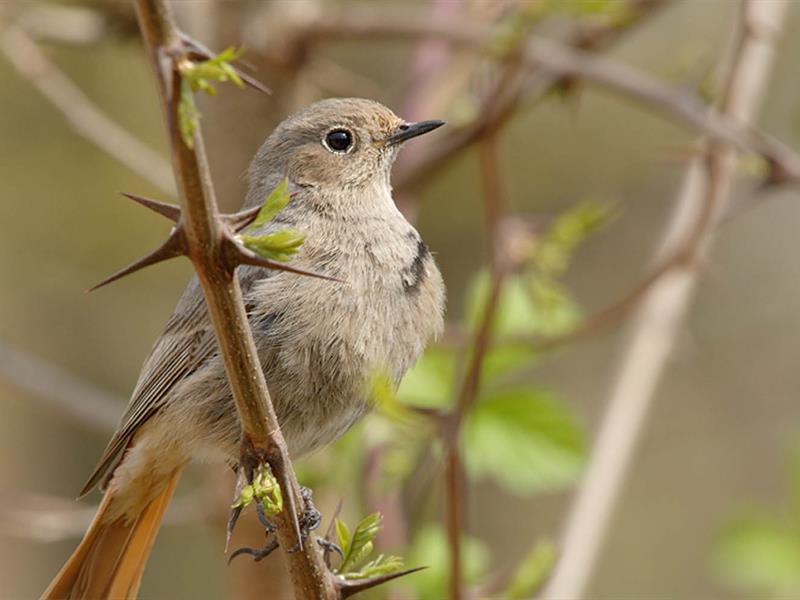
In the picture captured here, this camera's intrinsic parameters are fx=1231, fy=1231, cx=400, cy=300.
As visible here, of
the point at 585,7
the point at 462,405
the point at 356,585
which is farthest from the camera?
the point at 585,7

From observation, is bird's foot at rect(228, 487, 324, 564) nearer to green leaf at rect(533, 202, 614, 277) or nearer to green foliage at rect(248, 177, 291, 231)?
green foliage at rect(248, 177, 291, 231)

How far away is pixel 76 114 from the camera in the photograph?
4.89 metres

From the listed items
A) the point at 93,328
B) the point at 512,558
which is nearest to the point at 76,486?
the point at 93,328

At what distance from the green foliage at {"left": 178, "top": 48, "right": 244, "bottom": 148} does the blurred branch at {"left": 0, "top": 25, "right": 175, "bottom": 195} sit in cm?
293

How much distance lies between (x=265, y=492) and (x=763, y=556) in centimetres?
280

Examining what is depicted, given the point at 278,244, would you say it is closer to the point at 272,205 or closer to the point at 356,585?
the point at 272,205

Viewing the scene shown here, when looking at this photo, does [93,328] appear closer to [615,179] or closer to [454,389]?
[615,179]

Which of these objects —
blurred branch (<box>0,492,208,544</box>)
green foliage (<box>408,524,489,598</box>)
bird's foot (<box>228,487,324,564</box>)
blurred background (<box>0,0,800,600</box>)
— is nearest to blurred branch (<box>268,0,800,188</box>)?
blurred background (<box>0,0,800,600</box>)

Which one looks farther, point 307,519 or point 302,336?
point 302,336

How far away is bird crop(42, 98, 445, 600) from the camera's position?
3.45 meters

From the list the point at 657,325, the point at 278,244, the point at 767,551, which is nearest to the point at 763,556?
the point at 767,551

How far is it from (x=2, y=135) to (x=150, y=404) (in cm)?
650

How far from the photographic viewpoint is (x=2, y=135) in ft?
31.4

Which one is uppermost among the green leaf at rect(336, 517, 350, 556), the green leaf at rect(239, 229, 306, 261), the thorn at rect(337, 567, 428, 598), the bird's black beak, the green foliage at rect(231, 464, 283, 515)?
the bird's black beak
